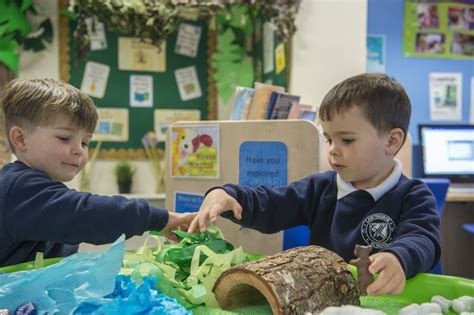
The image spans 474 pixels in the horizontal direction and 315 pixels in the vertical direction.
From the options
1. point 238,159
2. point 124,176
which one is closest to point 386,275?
point 238,159

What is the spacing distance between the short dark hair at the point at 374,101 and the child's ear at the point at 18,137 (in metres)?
0.67

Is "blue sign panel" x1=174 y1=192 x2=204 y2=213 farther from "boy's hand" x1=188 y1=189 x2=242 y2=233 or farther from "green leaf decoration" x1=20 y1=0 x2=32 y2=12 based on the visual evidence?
"green leaf decoration" x1=20 y1=0 x2=32 y2=12

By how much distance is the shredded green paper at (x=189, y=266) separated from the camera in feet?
2.51

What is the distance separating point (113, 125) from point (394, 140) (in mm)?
2078

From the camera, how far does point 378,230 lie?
1085 millimetres

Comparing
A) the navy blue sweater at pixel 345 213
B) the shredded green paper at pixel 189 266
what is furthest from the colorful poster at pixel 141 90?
the shredded green paper at pixel 189 266

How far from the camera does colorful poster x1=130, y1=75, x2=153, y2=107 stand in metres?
2.91

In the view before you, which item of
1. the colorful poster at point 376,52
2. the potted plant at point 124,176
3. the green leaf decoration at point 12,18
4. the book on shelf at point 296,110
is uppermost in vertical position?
the green leaf decoration at point 12,18

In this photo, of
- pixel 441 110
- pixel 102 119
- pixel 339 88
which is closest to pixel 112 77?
pixel 102 119

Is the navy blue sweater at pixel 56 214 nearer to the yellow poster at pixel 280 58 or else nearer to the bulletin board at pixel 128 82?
the yellow poster at pixel 280 58

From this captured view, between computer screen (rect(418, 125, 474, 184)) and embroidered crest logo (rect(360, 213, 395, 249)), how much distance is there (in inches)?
89.8

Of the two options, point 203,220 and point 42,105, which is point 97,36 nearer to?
point 42,105

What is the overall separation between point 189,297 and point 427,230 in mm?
498

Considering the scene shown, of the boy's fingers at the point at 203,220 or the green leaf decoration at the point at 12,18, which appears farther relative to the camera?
the green leaf decoration at the point at 12,18
